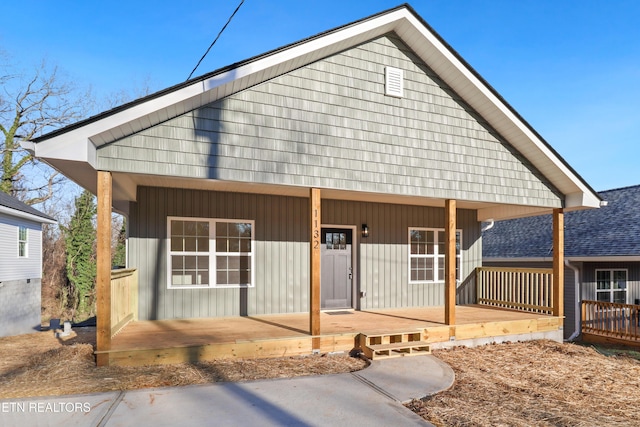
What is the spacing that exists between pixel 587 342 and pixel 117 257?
21354mm

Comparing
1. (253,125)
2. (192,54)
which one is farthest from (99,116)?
(192,54)

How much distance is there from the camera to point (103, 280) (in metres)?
5.13

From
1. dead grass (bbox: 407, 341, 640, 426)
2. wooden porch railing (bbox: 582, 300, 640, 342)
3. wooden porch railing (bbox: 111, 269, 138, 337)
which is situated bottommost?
wooden porch railing (bbox: 582, 300, 640, 342)

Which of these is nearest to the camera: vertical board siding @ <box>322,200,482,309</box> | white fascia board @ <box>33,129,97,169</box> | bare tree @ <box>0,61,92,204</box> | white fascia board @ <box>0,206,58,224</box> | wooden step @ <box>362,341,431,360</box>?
white fascia board @ <box>33,129,97,169</box>

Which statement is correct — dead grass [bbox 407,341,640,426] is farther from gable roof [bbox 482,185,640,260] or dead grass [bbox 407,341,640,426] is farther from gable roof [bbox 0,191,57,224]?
gable roof [bbox 0,191,57,224]

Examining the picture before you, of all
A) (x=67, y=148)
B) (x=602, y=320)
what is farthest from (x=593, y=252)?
(x=67, y=148)

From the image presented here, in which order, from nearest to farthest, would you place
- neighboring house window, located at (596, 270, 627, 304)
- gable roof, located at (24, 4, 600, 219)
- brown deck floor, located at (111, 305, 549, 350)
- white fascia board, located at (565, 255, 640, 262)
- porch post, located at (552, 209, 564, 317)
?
1. gable roof, located at (24, 4, 600, 219)
2. brown deck floor, located at (111, 305, 549, 350)
3. porch post, located at (552, 209, 564, 317)
4. white fascia board, located at (565, 255, 640, 262)
5. neighboring house window, located at (596, 270, 627, 304)

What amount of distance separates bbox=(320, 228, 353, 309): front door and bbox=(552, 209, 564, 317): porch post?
181 inches

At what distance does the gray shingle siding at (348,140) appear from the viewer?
225 inches

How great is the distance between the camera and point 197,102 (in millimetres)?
5688

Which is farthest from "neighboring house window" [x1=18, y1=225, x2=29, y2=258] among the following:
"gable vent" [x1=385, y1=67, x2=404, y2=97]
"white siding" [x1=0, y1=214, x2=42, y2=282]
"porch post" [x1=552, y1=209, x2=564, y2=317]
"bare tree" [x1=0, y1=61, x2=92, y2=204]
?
"porch post" [x1=552, y1=209, x2=564, y2=317]

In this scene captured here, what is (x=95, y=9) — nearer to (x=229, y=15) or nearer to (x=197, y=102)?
(x=229, y=15)

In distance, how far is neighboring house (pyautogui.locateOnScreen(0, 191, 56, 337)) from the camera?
1067 centimetres

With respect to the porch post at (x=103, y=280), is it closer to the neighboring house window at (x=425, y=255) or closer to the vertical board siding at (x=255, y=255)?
the vertical board siding at (x=255, y=255)
